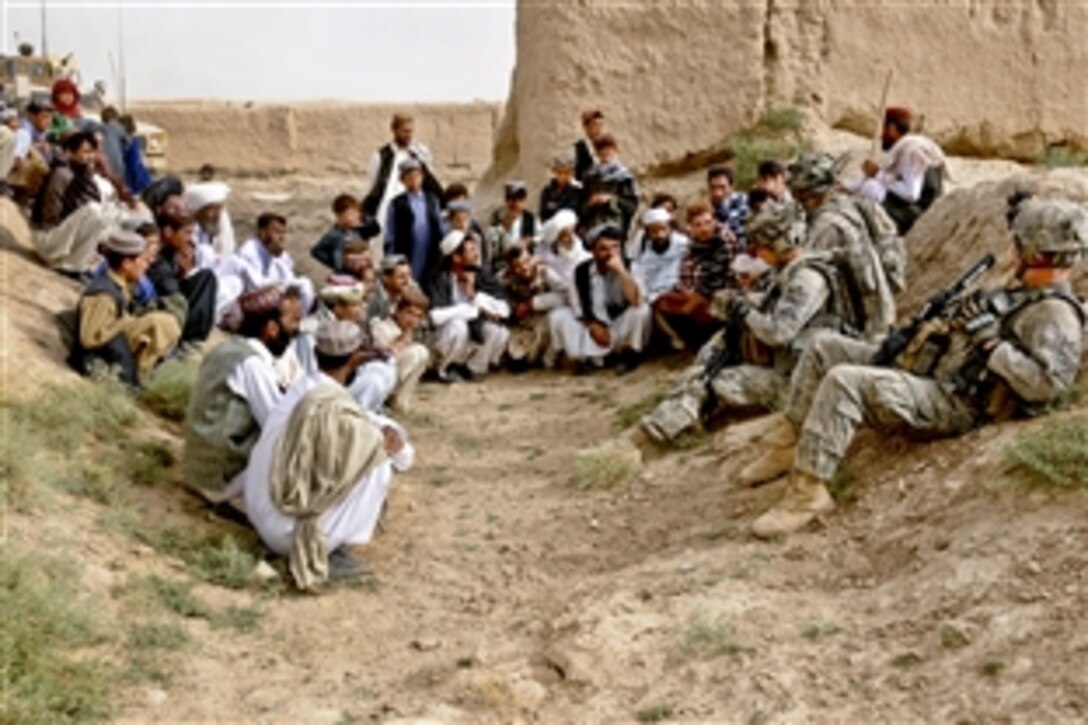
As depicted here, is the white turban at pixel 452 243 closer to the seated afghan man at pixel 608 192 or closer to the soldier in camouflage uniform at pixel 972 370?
the seated afghan man at pixel 608 192

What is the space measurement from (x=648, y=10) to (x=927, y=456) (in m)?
6.80

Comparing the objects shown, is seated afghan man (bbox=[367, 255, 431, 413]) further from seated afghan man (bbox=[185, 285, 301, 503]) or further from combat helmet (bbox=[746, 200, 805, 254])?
combat helmet (bbox=[746, 200, 805, 254])

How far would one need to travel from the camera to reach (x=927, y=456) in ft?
18.8

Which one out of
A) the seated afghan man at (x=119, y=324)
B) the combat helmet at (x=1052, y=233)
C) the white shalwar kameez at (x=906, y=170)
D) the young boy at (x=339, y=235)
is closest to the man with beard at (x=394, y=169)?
the young boy at (x=339, y=235)

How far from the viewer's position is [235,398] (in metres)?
6.42

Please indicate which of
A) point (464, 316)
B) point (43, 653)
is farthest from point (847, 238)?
point (43, 653)

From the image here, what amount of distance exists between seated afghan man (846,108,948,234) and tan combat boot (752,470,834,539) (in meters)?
4.08

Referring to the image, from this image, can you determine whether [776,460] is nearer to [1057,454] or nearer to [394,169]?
[1057,454]

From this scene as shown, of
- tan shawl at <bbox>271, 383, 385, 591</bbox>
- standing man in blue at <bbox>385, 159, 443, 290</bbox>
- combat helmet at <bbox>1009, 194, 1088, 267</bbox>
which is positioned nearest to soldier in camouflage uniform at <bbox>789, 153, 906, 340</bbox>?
combat helmet at <bbox>1009, 194, 1088, 267</bbox>

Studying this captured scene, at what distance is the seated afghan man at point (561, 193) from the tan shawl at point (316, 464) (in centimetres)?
521

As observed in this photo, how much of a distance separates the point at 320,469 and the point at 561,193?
17.8 ft

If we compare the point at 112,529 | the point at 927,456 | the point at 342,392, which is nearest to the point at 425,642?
the point at 342,392

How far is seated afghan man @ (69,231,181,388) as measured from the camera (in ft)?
24.7

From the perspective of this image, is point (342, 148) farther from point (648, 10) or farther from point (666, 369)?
point (666, 369)
